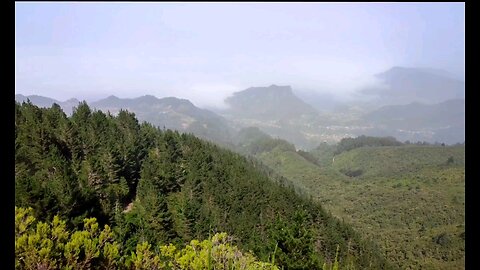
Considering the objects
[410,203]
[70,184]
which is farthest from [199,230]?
[410,203]

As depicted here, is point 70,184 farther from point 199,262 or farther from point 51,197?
point 199,262

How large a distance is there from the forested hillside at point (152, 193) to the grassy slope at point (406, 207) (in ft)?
75.5

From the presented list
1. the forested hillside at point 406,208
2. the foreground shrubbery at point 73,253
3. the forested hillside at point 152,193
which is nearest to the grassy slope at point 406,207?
the forested hillside at point 406,208

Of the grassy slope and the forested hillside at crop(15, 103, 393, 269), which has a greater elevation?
the forested hillside at crop(15, 103, 393, 269)

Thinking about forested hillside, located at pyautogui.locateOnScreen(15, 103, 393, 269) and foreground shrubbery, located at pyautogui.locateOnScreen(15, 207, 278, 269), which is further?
forested hillside, located at pyautogui.locateOnScreen(15, 103, 393, 269)

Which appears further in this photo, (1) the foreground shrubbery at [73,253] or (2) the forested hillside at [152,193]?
(2) the forested hillside at [152,193]

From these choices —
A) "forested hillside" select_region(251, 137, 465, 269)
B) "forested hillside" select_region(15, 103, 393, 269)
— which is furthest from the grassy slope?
"forested hillside" select_region(15, 103, 393, 269)

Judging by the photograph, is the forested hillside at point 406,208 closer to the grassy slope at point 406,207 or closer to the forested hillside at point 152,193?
the grassy slope at point 406,207

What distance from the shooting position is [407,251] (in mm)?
83688

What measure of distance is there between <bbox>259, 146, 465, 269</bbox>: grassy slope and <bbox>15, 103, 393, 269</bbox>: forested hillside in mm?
23001

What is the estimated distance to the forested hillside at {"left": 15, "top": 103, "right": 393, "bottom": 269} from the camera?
95.9ft

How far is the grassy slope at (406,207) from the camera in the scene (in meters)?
82.5

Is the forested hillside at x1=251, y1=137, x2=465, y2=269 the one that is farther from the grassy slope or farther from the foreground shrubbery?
the foreground shrubbery
